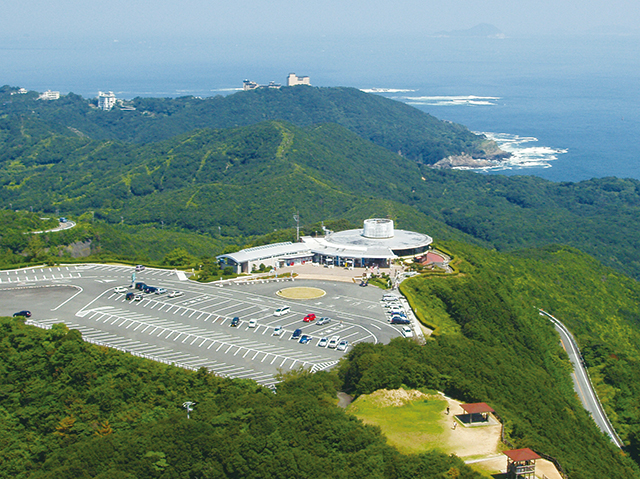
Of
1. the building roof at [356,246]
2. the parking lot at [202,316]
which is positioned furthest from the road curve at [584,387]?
the parking lot at [202,316]

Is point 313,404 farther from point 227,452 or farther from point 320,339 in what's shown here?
point 320,339

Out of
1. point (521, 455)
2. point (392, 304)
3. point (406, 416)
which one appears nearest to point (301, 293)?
point (392, 304)

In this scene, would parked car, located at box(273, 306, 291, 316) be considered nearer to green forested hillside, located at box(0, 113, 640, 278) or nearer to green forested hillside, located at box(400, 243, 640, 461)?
green forested hillside, located at box(400, 243, 640, 461)

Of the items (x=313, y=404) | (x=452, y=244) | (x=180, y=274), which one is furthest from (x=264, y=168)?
(x=313, y=404)

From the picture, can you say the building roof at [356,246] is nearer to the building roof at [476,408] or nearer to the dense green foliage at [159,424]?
the dense green foliage at [159,424]

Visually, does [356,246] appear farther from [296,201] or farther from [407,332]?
[296,201]

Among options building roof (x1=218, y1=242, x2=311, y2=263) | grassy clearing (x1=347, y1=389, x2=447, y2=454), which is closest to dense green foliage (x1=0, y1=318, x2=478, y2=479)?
grassy clearing (x1=347, y1=389, x2=447, y2=454)
